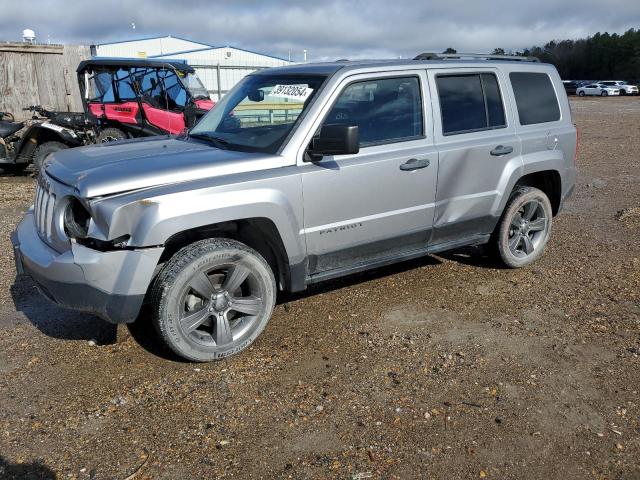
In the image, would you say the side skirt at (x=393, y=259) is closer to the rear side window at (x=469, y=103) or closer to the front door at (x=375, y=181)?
the front door at (x=375, y=181)

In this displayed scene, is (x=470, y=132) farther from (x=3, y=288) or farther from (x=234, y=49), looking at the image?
(x=234, y=49)

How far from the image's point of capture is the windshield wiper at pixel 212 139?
4.24 metres

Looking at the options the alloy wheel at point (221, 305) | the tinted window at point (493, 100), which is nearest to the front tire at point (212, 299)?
the alloy wheel at point (221, 305)

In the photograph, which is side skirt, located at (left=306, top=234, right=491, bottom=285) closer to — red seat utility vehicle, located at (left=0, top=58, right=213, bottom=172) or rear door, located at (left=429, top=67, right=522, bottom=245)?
rear door, located at (left=429, top=67, right=522, bottom=245)

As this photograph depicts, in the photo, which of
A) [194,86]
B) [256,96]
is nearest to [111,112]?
[194,86]

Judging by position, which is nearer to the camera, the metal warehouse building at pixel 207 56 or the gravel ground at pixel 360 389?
the gravel ground at pixel 360 389

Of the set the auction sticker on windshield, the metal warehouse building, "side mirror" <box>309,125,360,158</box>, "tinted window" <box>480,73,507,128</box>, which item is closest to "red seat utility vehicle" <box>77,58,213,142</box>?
the metal warehouse building

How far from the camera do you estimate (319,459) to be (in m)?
2.92

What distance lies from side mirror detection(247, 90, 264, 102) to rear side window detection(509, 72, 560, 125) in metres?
2.32

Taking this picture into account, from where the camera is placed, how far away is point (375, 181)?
13.9 ft

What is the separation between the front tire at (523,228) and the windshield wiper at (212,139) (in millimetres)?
2759

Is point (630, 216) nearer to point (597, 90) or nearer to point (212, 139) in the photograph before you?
point (212, 139)

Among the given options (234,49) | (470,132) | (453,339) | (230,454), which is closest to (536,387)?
(453,339)

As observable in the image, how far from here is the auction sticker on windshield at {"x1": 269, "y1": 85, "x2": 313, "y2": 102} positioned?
4214 mm
